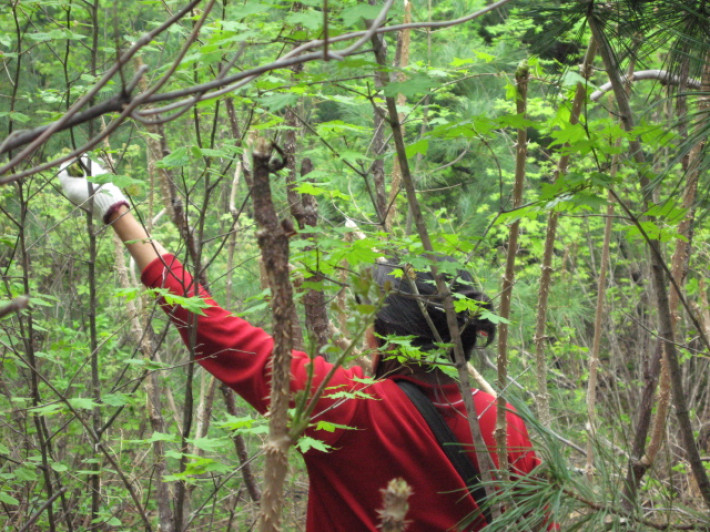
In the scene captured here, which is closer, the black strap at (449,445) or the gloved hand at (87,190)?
the black strap at (449,445)

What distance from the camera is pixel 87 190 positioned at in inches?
97.0

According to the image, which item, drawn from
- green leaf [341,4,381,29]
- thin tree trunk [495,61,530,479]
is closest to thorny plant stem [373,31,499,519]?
thin tree trunk [495,61,530,479]

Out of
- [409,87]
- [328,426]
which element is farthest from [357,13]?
[328,426]

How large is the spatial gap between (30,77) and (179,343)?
420 cm

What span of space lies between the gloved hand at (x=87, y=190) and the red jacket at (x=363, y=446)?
641mm

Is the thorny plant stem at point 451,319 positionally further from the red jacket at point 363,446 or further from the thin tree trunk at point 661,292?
the thin tree trunk at point 661,292

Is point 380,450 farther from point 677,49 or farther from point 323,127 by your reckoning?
point 677,49

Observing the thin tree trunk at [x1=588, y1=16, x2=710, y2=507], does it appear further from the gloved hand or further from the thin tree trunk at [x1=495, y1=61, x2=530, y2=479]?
the gloved hand

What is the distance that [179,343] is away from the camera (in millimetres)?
7109

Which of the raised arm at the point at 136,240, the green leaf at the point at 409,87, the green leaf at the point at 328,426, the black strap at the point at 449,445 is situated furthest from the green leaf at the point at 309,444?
the green leaf at the point at 409,87

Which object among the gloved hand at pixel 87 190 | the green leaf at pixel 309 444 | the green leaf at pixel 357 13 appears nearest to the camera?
the green leaf at pixel 357 13

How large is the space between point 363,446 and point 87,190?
136cm

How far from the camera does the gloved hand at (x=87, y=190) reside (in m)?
2.26

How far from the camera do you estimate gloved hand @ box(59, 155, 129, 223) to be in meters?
2.26
